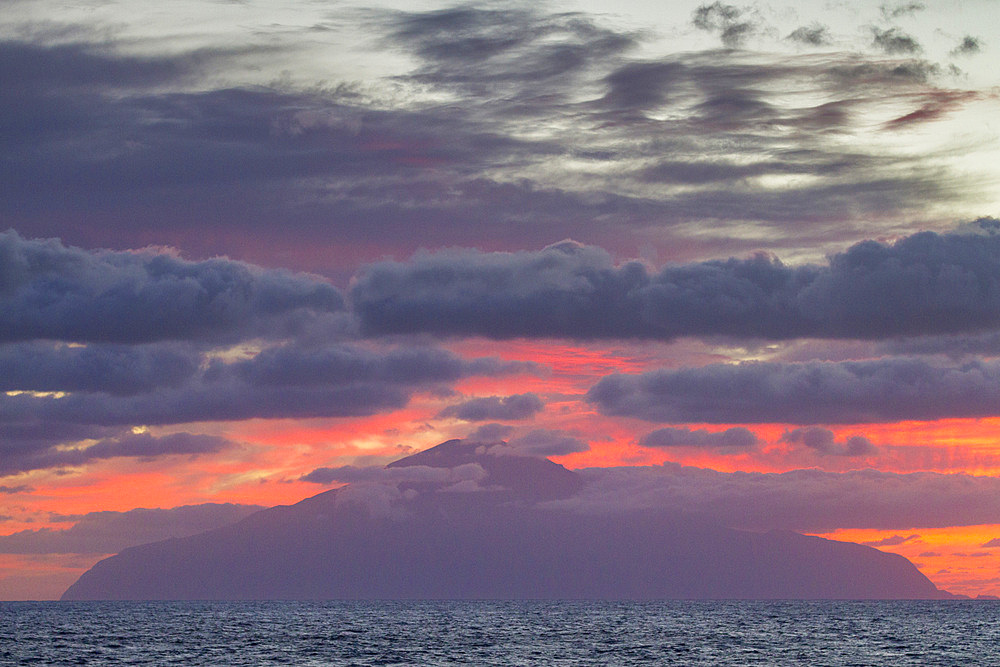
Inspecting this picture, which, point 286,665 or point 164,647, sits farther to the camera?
point 164,647

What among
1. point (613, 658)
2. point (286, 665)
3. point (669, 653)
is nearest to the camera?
point (286, 665)

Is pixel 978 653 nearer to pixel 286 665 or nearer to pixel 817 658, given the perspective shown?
pixel 817 658

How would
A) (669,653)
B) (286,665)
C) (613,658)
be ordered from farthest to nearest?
(669,653) → (613,658) → (286,665)

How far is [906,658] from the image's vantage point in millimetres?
181000

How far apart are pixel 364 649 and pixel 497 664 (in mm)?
33934

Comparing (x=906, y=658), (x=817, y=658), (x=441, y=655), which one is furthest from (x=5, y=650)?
(x=906, y=658)

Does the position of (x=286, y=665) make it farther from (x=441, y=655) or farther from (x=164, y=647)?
(x=164, y=647)

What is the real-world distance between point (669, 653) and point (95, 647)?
87996 millimetres

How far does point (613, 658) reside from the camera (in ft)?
571

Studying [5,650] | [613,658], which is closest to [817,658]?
[613,658]

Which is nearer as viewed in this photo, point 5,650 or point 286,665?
point 286,665

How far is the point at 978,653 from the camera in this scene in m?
195

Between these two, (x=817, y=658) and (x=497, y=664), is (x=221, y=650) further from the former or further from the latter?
(x=817, y=658)

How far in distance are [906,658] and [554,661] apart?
52998mm
